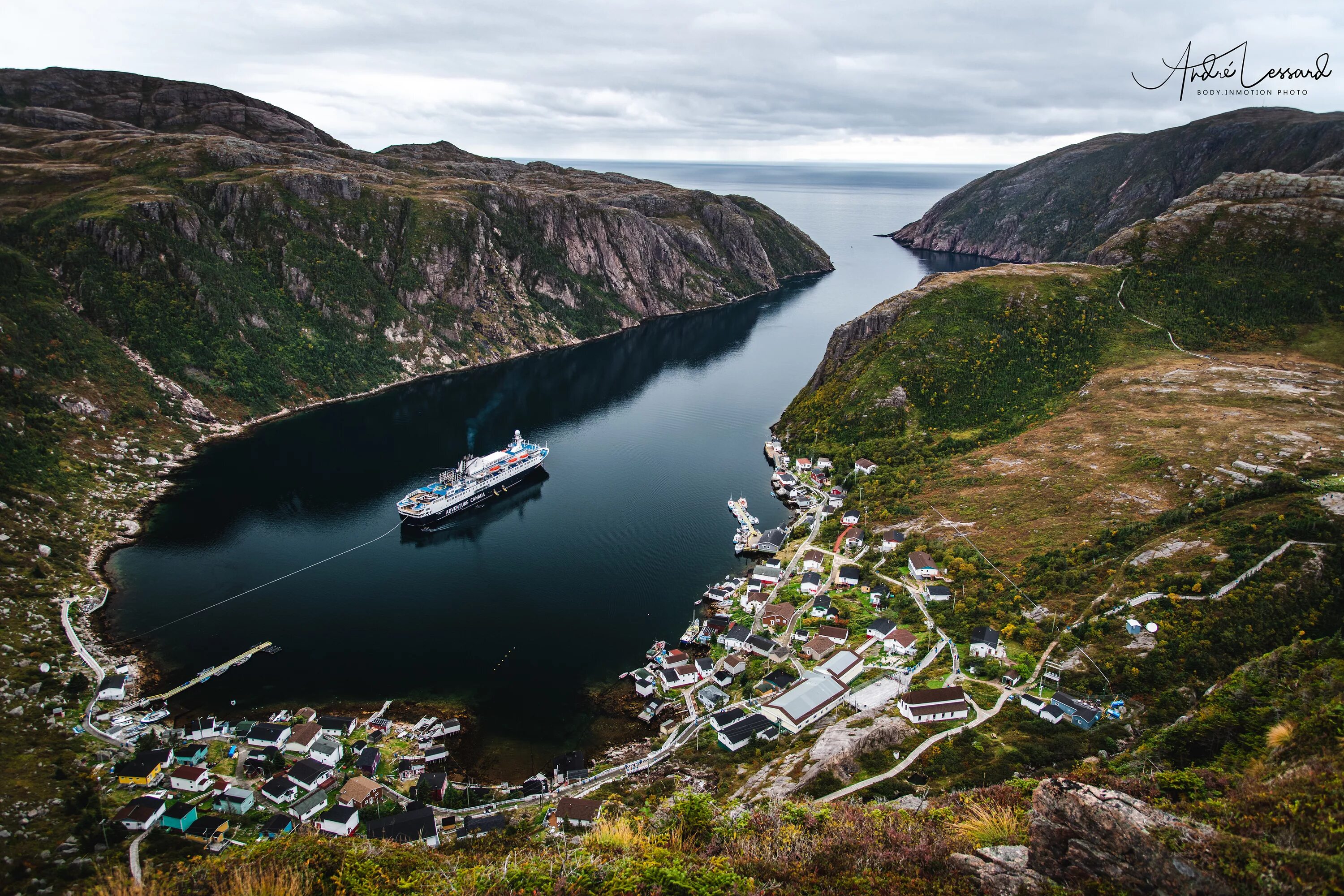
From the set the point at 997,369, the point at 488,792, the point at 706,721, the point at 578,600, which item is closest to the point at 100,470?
the point at 578,600

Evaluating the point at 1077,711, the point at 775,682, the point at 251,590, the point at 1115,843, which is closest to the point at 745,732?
the point at 775,682

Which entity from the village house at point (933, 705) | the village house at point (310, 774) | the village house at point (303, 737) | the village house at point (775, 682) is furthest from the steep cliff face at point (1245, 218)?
the village house at point (310, 774)

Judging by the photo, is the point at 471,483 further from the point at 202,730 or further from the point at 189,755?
the point at 189,755

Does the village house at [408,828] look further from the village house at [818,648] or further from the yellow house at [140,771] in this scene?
the village house at [818,648]

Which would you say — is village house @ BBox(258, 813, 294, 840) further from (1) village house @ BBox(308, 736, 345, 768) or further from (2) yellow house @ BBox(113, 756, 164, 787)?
(2) yellow house @ BBox(113, 756, 164, 787)

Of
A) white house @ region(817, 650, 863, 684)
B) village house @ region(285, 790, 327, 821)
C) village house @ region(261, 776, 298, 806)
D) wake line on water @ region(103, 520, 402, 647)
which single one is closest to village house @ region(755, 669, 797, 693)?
white house @ region(817, 650, 863, 684)

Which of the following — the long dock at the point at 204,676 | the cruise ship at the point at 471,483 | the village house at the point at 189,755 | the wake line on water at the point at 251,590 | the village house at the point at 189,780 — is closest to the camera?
the village house at the point at 189,780
